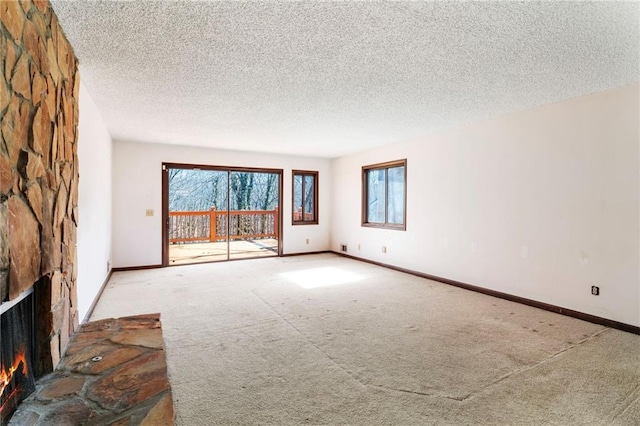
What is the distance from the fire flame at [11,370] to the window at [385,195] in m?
5.05

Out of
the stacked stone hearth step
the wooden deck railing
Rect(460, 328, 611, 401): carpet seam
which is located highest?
the wooden deck railing

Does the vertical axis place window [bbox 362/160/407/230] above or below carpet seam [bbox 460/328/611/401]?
above

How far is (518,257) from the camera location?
156 inches

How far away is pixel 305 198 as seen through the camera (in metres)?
7.56

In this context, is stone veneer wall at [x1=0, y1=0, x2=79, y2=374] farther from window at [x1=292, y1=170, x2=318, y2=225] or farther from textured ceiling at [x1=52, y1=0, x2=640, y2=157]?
window at [x1=292, y1=170, x2=318, y2=225]

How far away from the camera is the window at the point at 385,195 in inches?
230

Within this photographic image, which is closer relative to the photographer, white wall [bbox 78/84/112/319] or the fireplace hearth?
the fireplace hearth

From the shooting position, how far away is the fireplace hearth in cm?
139

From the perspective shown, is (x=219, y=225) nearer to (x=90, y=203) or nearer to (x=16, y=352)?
(x=90, y=203)

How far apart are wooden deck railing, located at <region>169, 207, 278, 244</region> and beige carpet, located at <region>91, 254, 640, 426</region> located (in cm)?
432

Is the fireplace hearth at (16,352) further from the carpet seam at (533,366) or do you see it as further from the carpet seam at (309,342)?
the carpet seam at (533,366)

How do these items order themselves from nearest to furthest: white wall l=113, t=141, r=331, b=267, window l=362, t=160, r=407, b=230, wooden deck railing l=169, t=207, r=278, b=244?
white wall l=113, t=141, r=331, b=267 < window l=362, t=160, r=407, b=230 < wooden deck railing l=169, t=207, r=278, b=244

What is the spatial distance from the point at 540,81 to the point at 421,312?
8.35 feet

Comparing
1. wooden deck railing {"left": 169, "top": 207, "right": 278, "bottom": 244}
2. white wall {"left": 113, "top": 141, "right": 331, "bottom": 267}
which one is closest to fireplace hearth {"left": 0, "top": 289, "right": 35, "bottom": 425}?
white wall {"left": 113, "top": 141, "right": 331, "bottom": 267}
